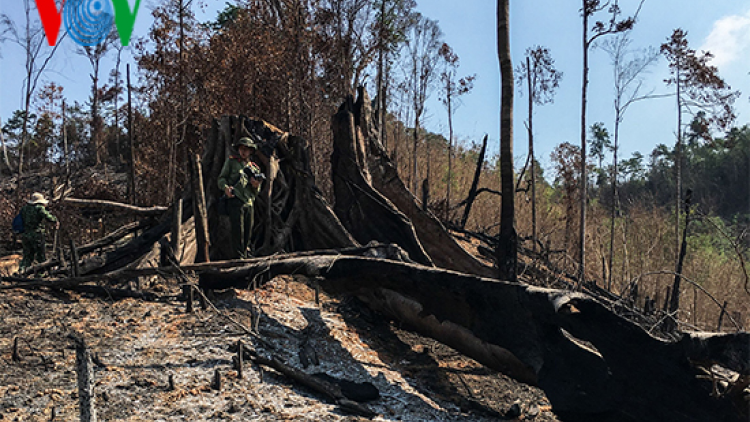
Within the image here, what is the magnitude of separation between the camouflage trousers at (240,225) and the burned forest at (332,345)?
45cm

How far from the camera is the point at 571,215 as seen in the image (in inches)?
598

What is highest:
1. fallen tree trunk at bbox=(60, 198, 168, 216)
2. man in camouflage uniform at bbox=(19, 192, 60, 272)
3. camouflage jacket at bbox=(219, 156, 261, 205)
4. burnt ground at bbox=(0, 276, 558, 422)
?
camouflage jacket at bbox=(219, 156, 261, 205)

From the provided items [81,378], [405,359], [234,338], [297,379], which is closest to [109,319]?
[234,338]

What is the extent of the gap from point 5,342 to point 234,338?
1.91 metres

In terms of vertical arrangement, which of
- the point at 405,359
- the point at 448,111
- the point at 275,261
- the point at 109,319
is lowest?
the point at 405,359

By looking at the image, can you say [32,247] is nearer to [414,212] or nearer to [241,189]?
[241,189]

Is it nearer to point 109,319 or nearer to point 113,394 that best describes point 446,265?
point 109,319

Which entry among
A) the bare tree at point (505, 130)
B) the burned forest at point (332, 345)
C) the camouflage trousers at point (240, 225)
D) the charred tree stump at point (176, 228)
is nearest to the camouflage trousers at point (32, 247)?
the burned forest at point (332, 345)

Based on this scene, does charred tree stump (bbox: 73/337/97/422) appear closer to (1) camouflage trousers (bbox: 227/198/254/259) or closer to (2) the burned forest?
(2) the burned forest

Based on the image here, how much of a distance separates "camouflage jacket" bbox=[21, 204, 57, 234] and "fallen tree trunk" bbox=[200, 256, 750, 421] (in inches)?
237

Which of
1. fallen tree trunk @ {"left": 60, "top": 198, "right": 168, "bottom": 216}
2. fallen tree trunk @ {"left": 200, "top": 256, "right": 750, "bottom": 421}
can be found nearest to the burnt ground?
fallen tree trunk @ {"left": 200, "top": 256, "right": 750, "bottom": 421}

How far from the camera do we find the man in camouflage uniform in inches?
329

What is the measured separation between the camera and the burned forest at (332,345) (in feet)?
12.3

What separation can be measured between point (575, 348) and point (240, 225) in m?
4.94
